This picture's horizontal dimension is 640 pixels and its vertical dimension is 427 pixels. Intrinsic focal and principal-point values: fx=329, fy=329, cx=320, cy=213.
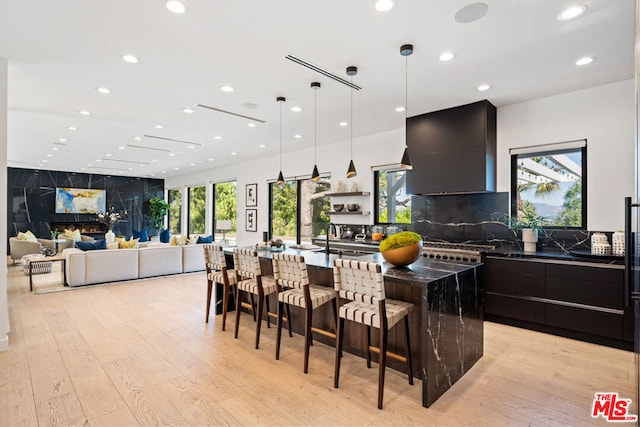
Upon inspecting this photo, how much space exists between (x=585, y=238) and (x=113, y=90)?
583 centimetres

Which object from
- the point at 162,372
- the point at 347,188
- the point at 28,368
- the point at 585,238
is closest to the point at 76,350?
the point at 28,368

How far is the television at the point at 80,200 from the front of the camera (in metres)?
11.1

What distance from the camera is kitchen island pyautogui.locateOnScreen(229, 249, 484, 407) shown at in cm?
232

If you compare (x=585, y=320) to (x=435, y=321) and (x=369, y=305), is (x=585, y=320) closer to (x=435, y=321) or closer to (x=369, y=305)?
(x=435, y=321)

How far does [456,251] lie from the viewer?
4.18 m

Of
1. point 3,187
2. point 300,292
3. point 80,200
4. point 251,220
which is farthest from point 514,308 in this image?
point 80,200

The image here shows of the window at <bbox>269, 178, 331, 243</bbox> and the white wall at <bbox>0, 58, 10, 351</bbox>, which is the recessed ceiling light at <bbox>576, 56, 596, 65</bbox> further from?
the white wall at <bbox>0, 58, 10, 351</bbox>

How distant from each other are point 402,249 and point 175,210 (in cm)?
1178

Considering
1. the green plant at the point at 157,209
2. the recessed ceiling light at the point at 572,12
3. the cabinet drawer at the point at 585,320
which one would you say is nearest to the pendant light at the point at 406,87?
the recessed ceiling light at the point at 572,12

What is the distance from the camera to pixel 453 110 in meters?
4.44

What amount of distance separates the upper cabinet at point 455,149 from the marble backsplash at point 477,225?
0.32 metres

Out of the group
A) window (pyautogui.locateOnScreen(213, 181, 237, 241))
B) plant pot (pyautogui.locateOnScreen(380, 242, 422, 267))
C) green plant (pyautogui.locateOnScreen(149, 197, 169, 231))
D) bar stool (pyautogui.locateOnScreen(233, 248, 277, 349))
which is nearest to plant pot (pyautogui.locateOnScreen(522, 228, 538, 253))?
plant pot (pyautogui.locateOnScreen(380, 242, 422, 267))

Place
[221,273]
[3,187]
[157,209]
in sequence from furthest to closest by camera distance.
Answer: [157,209] < [221,273] < [3,187]

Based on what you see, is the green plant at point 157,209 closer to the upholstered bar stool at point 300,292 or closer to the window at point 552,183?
the upholstered bar stool at point 300,292
